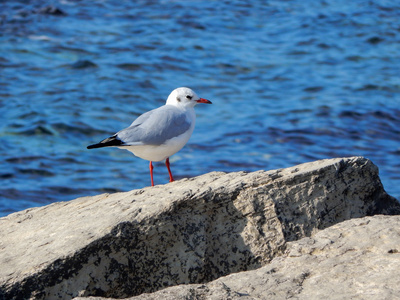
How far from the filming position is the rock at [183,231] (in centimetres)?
346

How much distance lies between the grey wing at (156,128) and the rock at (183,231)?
0.87m

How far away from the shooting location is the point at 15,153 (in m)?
8.59

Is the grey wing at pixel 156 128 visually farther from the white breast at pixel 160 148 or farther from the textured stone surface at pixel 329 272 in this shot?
the textured stone surface at pixel 329 272

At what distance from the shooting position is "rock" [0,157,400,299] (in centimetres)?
346

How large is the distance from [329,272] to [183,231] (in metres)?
0.97

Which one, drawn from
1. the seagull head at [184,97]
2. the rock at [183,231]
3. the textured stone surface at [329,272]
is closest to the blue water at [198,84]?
the seagull head at [184,97]

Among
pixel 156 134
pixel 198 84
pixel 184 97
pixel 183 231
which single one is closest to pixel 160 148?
pixel 156 134

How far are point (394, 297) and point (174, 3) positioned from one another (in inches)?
526

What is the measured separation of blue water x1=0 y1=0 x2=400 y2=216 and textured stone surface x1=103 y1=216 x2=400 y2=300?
393 centimetres

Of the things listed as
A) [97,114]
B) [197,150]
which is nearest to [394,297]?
[197,150]

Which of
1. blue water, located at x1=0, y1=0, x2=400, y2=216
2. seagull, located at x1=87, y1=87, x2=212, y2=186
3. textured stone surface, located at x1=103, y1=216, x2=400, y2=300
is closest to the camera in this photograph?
textured stone surface, located at x1=103, y1=216, x2=400, y2=300

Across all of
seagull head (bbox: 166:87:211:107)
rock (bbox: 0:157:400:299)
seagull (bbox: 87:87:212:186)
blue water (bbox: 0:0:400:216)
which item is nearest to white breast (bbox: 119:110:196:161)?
seagull (bbox: 87:87:212:186)

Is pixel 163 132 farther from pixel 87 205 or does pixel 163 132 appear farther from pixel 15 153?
pixel 15 153

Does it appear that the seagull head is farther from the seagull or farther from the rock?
the rock
